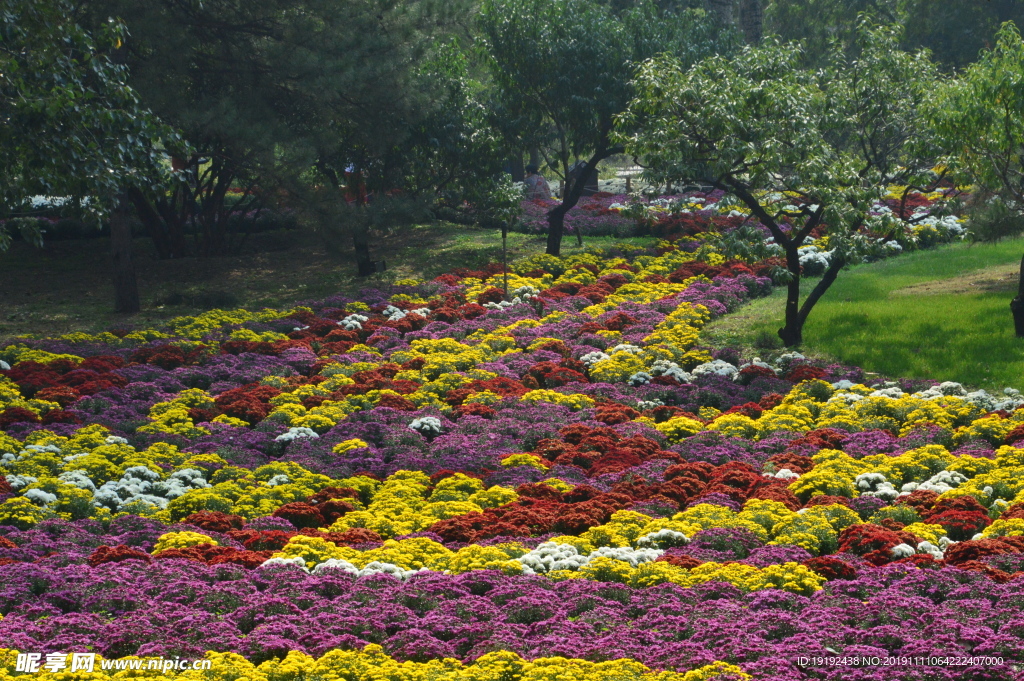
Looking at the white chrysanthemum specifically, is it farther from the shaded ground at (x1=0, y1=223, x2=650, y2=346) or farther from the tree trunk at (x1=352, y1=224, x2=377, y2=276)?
the tree trunk at (x1=352, y1=224, x2=377, y2=276)

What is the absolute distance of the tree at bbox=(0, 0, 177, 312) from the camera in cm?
1409

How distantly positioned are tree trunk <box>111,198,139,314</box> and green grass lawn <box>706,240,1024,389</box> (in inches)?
489

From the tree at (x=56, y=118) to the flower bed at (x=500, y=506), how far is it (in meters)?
3.21

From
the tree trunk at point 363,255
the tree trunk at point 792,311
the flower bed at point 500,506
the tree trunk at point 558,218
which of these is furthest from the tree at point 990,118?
the tree trunk at point 363,255

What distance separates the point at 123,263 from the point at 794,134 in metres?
14.2

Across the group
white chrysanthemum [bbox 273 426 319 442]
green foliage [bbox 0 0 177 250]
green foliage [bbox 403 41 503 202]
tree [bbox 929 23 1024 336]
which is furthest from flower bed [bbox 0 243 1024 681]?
green foliage [bbox 403 41 503 202]

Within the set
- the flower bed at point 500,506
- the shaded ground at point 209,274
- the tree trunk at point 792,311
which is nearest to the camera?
the flower bed at point 500,506

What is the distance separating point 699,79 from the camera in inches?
723

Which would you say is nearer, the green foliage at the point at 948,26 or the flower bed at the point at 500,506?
the flower bed at the point at 500,506

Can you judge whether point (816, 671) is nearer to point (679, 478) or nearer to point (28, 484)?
point (679, 478)

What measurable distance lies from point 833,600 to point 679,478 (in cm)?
372

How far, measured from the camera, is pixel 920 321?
18891 millimetres

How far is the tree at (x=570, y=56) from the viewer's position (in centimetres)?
2653

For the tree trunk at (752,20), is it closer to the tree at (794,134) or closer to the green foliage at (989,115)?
the tree at (794,134)
